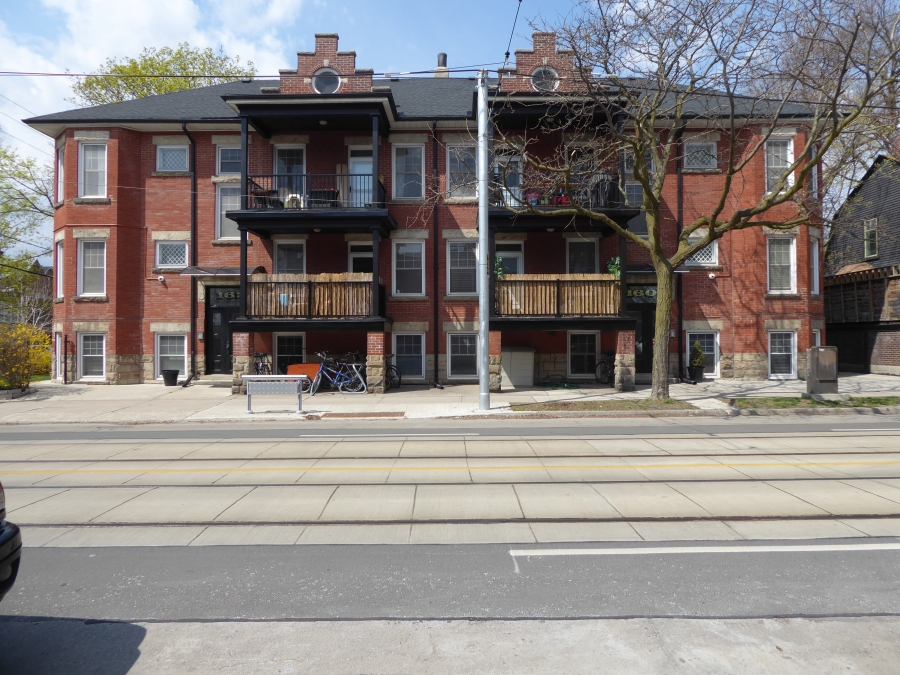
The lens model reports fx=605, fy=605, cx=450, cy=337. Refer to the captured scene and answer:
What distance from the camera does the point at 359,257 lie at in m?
21.0

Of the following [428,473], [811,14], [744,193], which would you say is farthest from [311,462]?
[744,193]

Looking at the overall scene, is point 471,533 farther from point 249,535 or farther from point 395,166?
point 395,166

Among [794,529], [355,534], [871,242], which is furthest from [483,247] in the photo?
[871,242]

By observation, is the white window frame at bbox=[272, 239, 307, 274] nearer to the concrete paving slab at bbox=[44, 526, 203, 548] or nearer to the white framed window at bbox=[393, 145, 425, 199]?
the white framed window at bbox=[393, 145, 425, 199]

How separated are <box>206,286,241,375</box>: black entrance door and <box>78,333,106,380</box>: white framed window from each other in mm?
3580

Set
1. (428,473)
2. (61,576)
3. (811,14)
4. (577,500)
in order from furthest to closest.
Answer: (811,14), (428,473), (577,500), (61,576)

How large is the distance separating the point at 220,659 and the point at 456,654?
133 cm

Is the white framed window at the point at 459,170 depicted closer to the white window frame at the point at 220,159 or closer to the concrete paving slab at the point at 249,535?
the white window frame at the point at 220,159

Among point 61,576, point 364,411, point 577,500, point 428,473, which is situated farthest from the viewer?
point 364,411

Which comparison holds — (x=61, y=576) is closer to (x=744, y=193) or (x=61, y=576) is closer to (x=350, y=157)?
(x=350, y=157)

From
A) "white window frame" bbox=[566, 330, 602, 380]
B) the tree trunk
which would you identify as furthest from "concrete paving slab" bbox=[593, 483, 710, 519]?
"white window frame" bbox=[566, 330, 602, 380]

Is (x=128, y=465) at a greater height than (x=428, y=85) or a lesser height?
lesser

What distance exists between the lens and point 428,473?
7.74 meters

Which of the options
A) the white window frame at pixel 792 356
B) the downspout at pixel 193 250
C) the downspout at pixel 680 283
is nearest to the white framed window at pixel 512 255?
the downspout at pixel 680 283
